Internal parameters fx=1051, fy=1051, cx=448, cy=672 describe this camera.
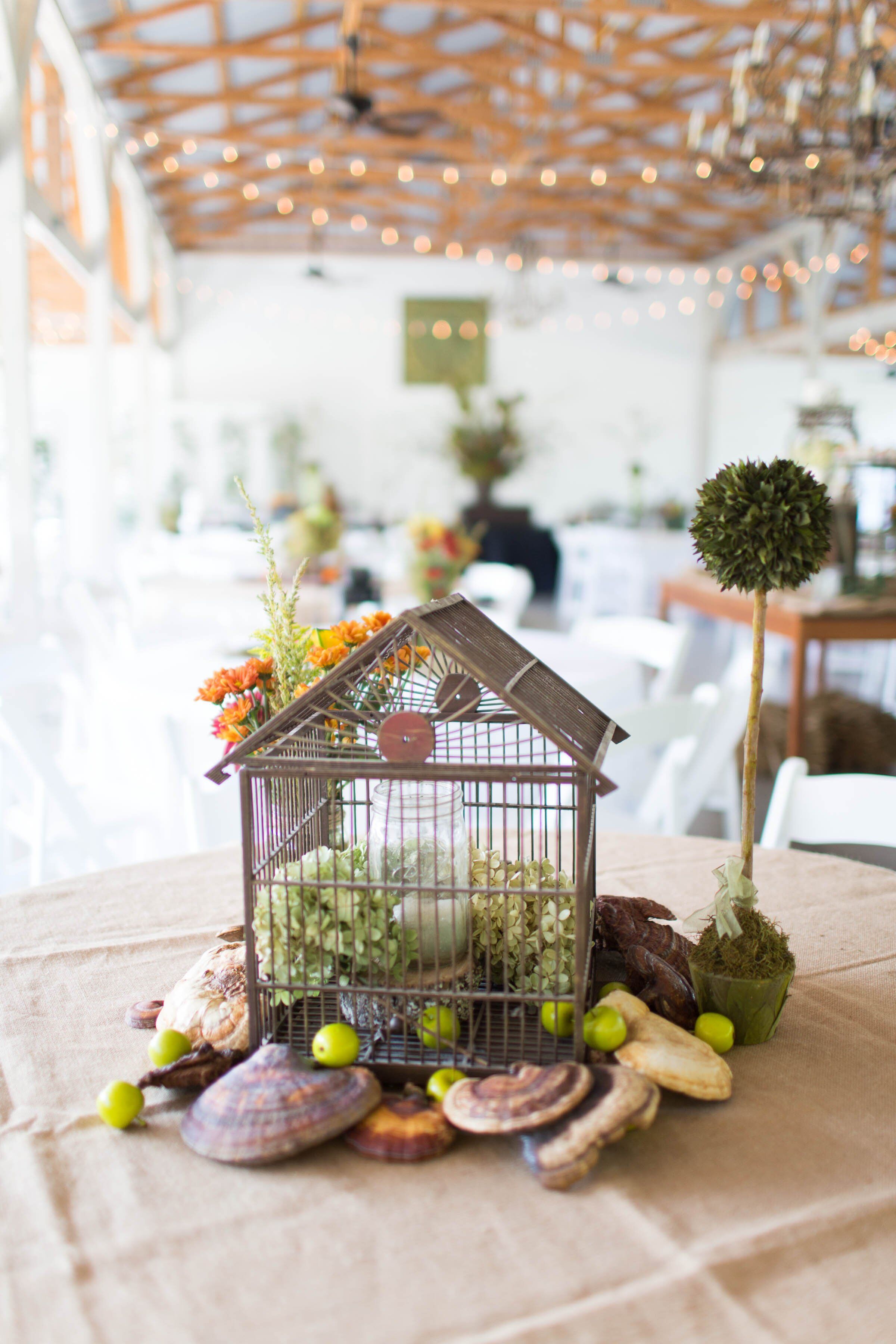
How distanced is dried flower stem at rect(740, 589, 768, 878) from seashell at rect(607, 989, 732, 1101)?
18cm

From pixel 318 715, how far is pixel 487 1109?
0.42m

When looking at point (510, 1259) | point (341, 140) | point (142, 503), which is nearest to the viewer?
point (510, 1259)

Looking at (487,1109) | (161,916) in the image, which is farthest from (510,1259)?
(161,916)

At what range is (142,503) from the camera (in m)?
9.41

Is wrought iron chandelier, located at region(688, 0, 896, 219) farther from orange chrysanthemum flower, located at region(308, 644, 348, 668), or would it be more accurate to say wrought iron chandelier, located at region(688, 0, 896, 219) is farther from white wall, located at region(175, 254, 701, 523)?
white wall, located at region(175, 254, 701, 523)

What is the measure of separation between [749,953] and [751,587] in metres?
0.36

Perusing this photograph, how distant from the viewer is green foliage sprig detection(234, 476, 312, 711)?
1048 mm

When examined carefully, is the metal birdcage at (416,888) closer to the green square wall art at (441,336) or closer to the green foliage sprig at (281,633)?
the green foliage sprig at (281,633)

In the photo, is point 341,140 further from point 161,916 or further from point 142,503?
point 161,916

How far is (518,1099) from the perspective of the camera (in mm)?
818

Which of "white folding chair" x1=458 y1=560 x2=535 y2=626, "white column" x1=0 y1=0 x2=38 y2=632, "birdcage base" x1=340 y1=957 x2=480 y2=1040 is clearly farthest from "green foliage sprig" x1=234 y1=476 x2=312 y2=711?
"white column" x1=0 y1=0 x2=38 y2=632

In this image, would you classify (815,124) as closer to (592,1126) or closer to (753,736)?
(753,736)

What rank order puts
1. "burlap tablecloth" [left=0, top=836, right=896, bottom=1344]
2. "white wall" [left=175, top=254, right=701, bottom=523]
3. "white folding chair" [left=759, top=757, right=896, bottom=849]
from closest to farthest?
"burlap tablecloth" [left=0, top=836, right=896, bottom=1344]
"white folding chair" [left=759, top=757, right=896, bottom=849]
"white wall" [left=175, top=254, right=701, bottom=523]

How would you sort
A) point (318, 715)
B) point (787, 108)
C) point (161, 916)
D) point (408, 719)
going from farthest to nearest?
point (787, 108) → point (161, 916) → point (318, 715) → point (408, 719)
